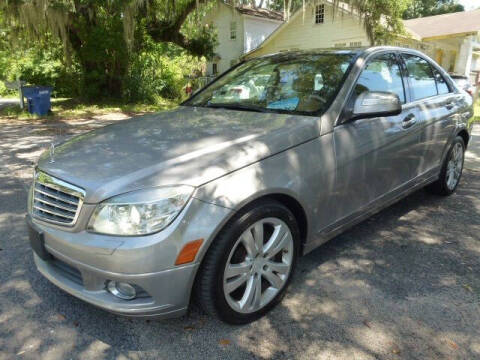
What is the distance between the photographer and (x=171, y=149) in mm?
2457

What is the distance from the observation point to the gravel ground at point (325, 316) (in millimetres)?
2264

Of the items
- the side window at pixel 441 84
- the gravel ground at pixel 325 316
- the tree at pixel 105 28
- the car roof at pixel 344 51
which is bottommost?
the gravel ground at pixel 325 316

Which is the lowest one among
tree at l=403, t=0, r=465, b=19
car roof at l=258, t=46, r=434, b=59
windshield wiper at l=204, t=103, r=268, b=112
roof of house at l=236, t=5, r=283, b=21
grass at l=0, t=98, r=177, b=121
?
grass at l=0, t=98, r=177, b=121

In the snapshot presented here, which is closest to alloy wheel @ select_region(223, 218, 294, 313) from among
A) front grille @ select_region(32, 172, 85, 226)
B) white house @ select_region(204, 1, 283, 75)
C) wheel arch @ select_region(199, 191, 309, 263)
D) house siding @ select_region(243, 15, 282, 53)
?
wheel arch @ select_region(199, 191, 309, 263)

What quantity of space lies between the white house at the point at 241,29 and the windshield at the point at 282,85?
24.6m

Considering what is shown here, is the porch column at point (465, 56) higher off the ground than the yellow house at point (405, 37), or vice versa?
the yellow house at point (405, 37)

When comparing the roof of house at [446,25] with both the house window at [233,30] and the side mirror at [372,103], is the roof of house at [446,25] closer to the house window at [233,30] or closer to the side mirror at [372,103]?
the house window at [233,30]

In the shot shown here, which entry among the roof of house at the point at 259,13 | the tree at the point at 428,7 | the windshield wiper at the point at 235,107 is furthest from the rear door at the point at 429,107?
the tree at the point at 428,7

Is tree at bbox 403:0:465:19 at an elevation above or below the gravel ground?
above

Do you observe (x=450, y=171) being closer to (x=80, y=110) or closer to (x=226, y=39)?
(x=80, y=110)

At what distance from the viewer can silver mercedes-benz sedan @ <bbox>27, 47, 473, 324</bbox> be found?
206 cm

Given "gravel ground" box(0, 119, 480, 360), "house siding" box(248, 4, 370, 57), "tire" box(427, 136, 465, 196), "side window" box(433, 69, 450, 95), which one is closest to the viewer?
"gravel ground" box(0, 119, 480, 360)

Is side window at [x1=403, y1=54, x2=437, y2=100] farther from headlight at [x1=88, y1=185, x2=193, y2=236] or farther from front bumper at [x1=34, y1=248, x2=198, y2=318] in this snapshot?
front bumper at [x1=34, y1=248, x2=198, y2=318]

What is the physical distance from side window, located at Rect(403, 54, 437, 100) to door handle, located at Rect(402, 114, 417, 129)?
286 millimetres
